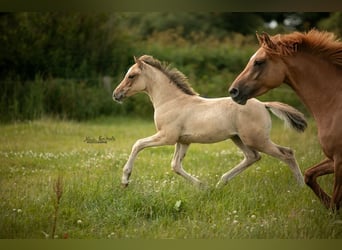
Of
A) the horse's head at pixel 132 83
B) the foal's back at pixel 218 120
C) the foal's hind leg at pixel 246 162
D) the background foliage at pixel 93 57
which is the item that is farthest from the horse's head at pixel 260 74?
the background foliage at pixel 93 57

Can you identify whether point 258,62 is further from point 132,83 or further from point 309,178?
point 132,83

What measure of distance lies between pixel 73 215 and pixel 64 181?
0.53 metres

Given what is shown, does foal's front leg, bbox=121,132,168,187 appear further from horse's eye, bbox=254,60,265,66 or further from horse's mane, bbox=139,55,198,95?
horse's eye, bbox=254,60,265,66

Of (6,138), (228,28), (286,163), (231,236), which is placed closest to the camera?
(231,236)

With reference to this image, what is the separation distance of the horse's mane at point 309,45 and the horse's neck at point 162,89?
1203 mm

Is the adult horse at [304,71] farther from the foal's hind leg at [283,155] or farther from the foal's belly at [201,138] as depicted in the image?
the foal's belly at [201,138]

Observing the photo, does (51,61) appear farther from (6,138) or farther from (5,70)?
(6,138)

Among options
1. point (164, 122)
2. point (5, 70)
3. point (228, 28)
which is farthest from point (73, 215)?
point (228, 28)

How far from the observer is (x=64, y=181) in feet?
16.7

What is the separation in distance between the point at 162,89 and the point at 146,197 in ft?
3.80

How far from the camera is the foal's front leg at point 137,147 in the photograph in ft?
16.3

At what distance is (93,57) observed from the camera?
7348mm

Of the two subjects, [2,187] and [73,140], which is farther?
[73,140]

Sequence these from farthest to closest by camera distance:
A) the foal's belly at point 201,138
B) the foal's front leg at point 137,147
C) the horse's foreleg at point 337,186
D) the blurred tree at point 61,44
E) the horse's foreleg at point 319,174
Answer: the blurred tree at point 61,44
the foal's belly at point 201,138
the foal's front leg at point 137,147
the horse's foreleg at point 319,174
the horse's foreleg at point 337,186
